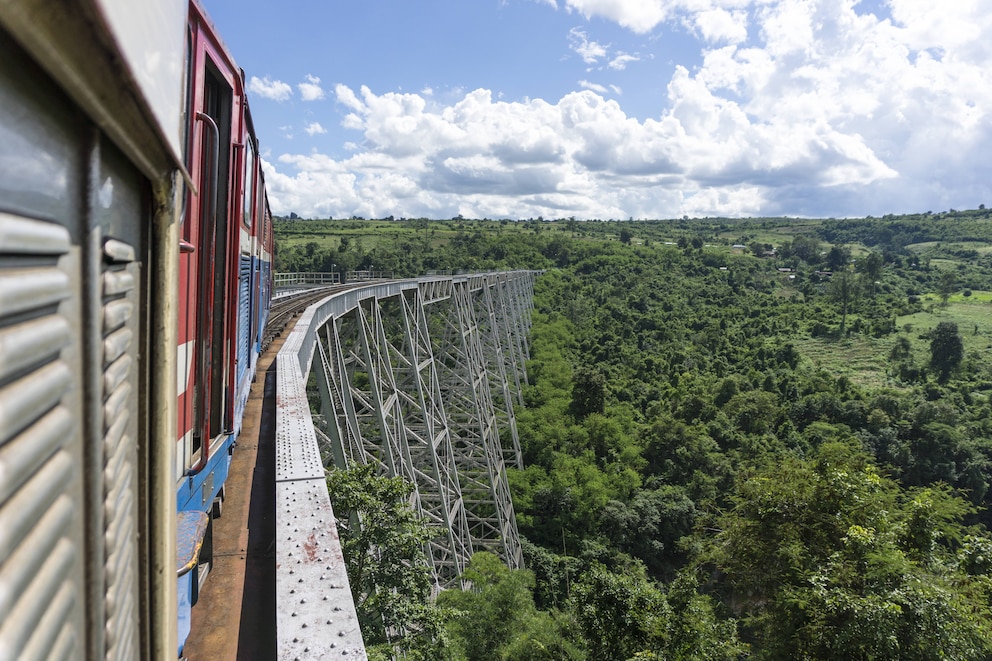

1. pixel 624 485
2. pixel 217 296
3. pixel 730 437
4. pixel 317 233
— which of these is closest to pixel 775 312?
pixel 730 437

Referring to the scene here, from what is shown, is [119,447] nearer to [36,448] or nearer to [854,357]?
[36,448]

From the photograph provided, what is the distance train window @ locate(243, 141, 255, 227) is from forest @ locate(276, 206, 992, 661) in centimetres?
333

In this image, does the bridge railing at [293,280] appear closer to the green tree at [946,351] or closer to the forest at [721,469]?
the forest at [721,469]

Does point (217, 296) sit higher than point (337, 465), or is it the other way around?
point (217, 296)

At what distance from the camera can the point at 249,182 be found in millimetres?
5129

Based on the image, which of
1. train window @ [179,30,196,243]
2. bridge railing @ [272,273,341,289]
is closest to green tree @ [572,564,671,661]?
train window @ [179,30,196,243]

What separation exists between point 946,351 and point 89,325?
59572mm

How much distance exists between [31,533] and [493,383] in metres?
29.8

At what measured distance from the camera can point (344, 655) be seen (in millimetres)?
2100

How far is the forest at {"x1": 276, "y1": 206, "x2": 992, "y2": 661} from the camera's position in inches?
284

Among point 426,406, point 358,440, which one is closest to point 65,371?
point 358,440

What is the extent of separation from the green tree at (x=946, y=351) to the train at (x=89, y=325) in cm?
5708

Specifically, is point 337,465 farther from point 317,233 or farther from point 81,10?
point 317,233

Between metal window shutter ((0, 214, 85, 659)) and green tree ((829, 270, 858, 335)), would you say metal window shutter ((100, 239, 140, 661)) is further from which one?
green tree ((829, 270, 858, 335))
